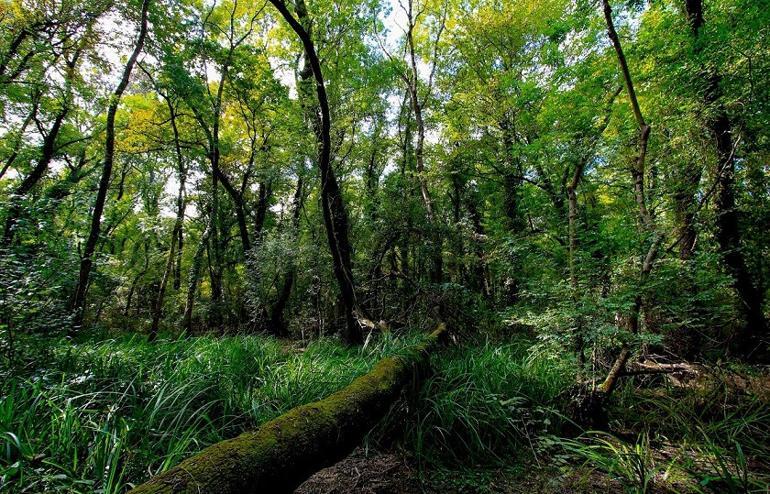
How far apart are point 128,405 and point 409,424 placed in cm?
231

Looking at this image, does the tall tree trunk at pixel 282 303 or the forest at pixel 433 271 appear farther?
the tall tree trunk at pixel 282 303

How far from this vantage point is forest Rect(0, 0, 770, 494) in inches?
91.6

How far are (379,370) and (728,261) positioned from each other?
20.9ft

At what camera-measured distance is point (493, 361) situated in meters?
4.24

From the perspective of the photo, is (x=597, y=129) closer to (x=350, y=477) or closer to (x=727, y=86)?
(x=727, y=86)

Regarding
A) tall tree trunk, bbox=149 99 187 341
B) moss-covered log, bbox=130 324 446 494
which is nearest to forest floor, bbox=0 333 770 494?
moss-covered log, bbox=130 324 446 494

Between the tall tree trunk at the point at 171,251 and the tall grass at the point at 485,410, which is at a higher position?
the tall tree trunk at the point at 171,251

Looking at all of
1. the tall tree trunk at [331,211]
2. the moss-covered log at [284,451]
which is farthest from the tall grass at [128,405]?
the tall tree trunk at [331,211]

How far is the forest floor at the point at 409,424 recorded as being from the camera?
1877 millimetres

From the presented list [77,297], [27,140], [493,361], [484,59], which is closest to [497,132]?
[484,59]

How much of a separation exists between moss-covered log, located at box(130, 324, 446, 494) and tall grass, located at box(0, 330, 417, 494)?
24.3 inches

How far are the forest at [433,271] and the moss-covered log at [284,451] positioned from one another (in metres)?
0.01

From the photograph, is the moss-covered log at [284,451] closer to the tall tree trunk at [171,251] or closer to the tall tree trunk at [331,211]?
the tall tree trunk at [331,211]

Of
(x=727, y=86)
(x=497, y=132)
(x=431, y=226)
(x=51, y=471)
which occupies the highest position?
(x=497, y=132)
